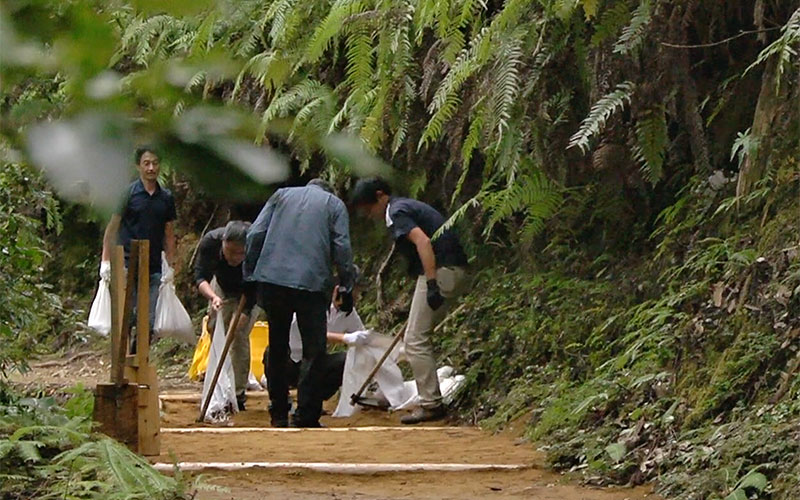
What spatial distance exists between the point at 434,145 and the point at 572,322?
2.42 m

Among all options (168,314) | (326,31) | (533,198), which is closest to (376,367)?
(168,314)

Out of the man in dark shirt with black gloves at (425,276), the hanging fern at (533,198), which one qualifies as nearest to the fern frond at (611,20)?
the hanging fern at (533,198)

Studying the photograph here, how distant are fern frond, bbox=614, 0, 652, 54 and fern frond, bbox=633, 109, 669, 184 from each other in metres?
0.49

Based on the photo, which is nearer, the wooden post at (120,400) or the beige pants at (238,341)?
the wooden post at (120,400)

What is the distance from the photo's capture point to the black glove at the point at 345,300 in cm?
Answer: 896

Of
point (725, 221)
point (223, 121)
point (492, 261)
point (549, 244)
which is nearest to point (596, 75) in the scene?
point (725, 221)

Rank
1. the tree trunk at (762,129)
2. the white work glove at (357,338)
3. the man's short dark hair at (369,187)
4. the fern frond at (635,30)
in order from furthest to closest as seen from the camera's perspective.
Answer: the white work glove at (357,338) < the fern frond at (635,30) < the tree trunk at (762,129) < the man's short dark hair at (369,187)

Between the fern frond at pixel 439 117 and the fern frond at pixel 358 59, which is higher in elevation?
the fern frond at pixel 358 59

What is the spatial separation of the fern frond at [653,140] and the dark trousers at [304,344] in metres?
2.24

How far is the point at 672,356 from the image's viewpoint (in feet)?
22.3

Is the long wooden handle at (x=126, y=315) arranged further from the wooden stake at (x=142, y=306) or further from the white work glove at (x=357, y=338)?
the white work glove at (x=357, y=338)

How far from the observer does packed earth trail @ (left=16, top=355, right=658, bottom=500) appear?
595 centimetres

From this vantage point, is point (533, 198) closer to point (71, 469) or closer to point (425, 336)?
point (425, 336)

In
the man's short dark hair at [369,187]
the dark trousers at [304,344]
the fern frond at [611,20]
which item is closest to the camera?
the man's short dark hair at [369,187]
